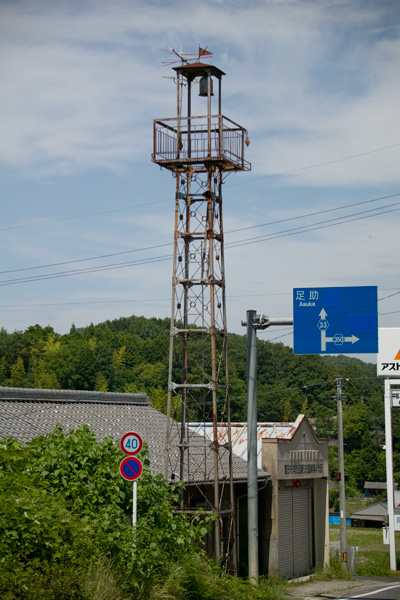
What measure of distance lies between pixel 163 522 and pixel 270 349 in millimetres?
119525

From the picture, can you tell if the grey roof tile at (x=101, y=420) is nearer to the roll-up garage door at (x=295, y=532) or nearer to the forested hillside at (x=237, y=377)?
the roll-up garage door at (x=295, y=532)

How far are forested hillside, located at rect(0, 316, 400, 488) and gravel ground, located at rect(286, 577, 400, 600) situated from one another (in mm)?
62707

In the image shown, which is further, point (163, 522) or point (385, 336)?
point (385, 336)

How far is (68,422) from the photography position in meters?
22.0

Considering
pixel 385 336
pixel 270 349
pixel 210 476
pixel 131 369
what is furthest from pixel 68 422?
pixel 270 349

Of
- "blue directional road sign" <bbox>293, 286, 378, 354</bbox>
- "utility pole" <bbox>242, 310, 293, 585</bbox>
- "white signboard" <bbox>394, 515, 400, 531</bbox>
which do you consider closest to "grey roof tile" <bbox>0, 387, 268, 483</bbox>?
"utility pole" <bbox>242, 310, 293, 585</bbox>

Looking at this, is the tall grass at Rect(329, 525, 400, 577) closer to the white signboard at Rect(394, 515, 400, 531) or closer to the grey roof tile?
the white signboard at Rect(394, 515, 400, 531)

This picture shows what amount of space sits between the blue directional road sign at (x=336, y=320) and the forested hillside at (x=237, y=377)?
73122mm

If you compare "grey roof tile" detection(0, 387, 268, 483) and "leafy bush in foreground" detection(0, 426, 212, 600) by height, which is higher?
"grey roof tile" detection(0, 387, 268, 483)

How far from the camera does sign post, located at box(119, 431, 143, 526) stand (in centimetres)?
1312

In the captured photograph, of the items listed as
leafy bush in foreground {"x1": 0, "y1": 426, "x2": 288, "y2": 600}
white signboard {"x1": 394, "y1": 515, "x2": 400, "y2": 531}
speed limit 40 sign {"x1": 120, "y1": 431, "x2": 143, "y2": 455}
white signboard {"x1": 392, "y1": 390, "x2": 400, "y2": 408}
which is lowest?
white signboard {"x1": 394, "y1": 515, "x2": 400, "y2": 531}

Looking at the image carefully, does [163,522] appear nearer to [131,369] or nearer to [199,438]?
[199,438]

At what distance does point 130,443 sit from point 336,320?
627 centimetres

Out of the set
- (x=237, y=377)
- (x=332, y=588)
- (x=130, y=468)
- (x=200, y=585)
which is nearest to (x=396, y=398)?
(x=332, y=588)
